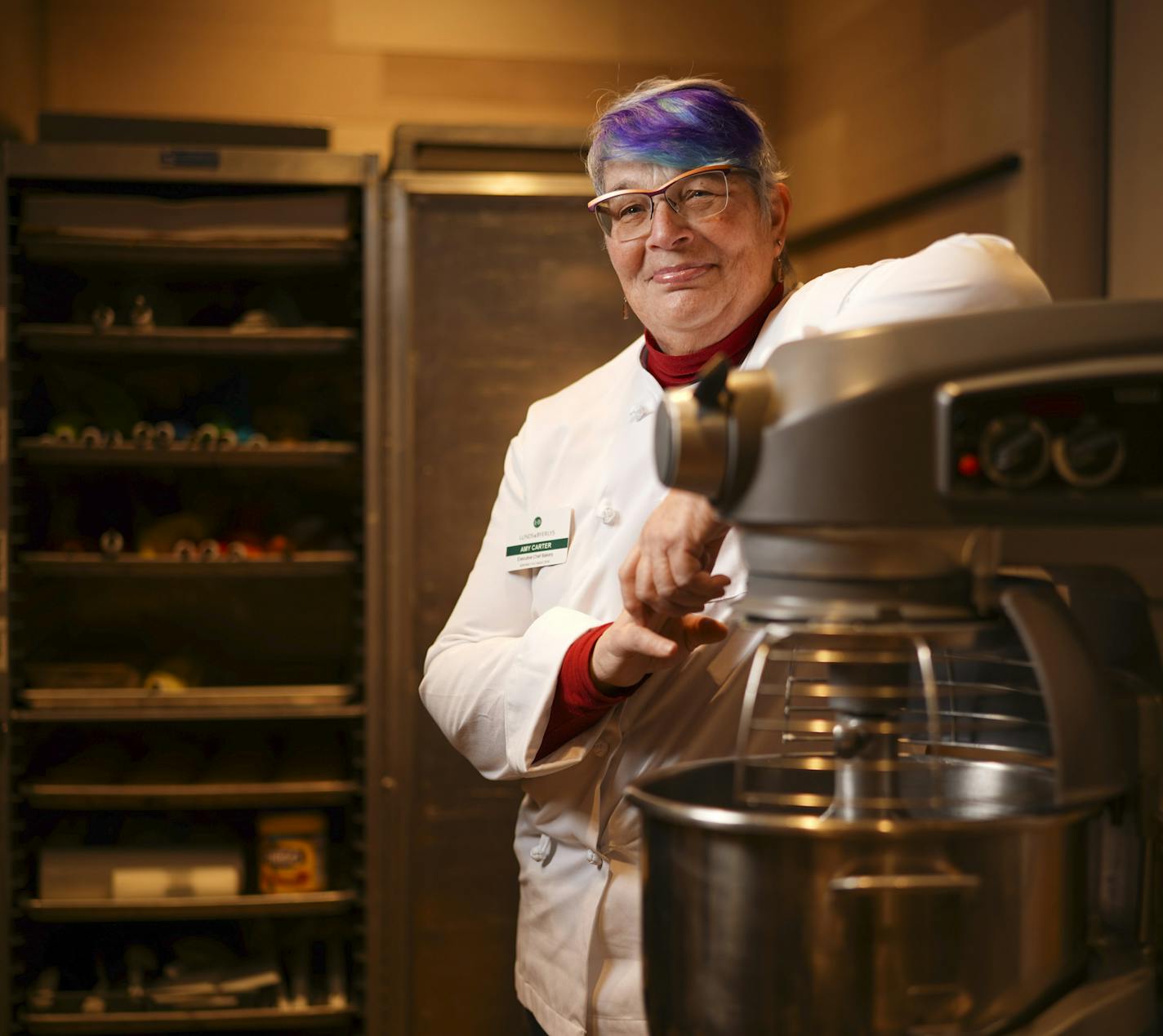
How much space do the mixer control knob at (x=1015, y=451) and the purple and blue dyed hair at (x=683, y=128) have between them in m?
0.61

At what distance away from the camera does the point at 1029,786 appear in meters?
0.69

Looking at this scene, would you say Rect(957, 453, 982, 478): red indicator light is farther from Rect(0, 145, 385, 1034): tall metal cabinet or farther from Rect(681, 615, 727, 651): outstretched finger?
Rect(0, 145, 385, 1034): tall metal cabinet

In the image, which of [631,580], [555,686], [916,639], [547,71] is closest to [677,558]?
[631,580]

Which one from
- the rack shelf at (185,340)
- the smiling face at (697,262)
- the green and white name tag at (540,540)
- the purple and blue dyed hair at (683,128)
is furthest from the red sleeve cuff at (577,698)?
the rack shelf at (185,340)

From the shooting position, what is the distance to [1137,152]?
186 cm

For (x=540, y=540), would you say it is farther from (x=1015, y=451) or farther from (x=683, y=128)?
(x=1015, y=451)

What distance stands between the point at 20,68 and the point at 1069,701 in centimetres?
286

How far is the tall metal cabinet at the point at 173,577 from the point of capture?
95.5 inches

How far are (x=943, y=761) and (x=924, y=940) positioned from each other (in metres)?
0.19

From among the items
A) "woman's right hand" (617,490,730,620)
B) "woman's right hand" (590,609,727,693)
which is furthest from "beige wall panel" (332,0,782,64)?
"woman's right hand" (617,490,730,620)

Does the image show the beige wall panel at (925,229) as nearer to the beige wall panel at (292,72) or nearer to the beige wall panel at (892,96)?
the beige wall panel at (892,96)

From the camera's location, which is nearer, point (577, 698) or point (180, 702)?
point (577, 698)

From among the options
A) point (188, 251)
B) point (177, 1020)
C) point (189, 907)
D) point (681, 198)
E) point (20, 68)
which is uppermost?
point (20, 68)

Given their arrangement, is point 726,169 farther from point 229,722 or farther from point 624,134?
point 229,722
